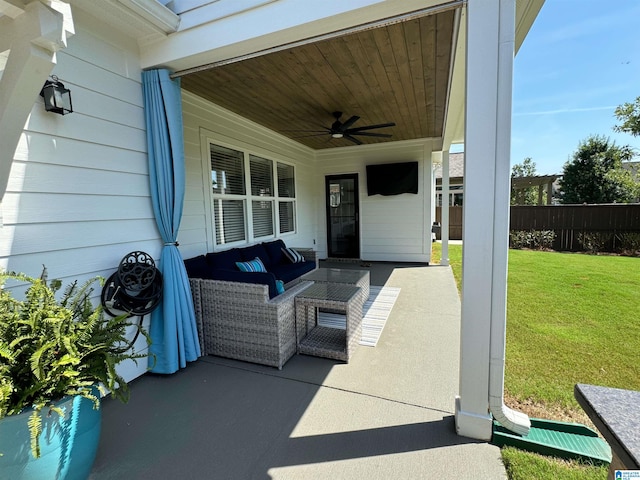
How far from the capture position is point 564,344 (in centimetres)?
286

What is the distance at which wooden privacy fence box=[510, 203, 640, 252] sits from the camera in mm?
7934

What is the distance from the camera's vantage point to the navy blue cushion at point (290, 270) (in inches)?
162

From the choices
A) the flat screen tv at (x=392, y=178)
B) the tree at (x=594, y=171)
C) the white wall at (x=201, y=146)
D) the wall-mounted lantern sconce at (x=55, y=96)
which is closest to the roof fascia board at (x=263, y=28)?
the wall-mounted lantern sconce at (x=55, y=96)

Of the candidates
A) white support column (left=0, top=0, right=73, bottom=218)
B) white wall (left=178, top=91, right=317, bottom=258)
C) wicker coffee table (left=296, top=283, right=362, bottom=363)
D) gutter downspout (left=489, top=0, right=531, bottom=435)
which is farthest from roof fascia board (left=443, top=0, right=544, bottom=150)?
white wall (left=178, top=91, right=317, bottom=258)

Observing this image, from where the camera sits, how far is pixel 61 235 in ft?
6.57

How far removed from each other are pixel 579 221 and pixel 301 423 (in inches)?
391

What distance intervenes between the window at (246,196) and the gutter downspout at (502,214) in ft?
11.3

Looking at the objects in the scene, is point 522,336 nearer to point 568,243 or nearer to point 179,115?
point 179,115

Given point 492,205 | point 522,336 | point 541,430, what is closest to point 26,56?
point 492,205

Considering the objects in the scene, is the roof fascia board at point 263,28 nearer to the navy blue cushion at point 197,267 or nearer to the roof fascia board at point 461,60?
the roof fascia board at point 461,60

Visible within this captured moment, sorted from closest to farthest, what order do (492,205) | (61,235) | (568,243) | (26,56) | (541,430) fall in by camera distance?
(26,56) → (492,205) → (541,430) → (61,235) → (568,243)

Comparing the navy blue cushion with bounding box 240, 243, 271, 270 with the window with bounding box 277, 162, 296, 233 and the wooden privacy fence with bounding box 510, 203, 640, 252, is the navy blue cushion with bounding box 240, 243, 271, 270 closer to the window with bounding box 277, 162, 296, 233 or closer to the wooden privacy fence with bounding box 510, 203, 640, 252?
the window with bounding box 277, 162, 296, 233

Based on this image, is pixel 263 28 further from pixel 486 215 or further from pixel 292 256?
pixel 292 256

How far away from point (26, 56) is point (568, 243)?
11069 millimetres
